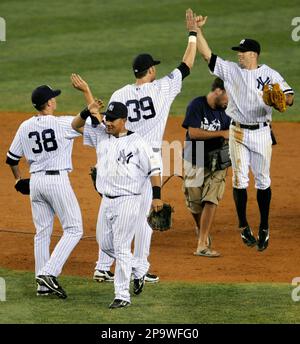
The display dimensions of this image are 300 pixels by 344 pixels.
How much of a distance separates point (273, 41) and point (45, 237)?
12453mm

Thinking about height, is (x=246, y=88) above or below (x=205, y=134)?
above

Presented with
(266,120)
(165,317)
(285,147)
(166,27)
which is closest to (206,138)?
(266,120)

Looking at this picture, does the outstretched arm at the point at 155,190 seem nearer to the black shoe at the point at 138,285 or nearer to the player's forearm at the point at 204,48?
the black shoe at the point at 138,285

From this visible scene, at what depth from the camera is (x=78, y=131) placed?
444 inches

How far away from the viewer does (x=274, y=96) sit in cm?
1175

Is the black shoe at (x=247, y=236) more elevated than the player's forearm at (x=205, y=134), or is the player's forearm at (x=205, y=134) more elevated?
the player's forearm at (x=205, y=134)

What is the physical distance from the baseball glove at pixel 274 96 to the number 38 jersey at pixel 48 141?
191 cm

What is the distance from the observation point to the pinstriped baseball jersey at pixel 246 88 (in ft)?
39.7

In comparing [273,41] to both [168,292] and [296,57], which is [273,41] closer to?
[296,57]
